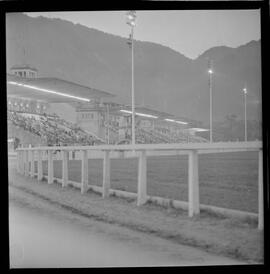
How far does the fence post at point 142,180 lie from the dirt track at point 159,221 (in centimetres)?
5

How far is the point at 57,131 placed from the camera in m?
3.18

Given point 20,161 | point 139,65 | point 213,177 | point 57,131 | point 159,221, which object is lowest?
point 159,221

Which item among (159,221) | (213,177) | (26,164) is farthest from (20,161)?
(213,177)

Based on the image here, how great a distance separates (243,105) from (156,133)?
0.58 m

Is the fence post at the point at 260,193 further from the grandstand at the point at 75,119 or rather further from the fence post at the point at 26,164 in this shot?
the fence post at the point at 26,164

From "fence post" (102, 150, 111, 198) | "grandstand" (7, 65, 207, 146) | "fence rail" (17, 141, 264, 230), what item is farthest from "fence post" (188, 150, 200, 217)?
"fence post" (102, 150, 111, 198)

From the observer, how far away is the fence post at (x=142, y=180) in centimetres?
311

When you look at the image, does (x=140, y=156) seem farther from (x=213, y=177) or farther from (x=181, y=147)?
(x=213, y=177)

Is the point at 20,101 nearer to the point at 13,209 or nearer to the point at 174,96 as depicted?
the point at 13,209

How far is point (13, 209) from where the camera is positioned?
10.1ft

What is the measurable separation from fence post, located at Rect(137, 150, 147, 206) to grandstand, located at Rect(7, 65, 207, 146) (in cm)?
11

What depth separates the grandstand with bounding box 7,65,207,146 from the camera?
312 centimetres

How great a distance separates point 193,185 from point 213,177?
14 cm

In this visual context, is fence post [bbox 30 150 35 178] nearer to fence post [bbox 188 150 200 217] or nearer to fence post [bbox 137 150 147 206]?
fence post [bbox 137 150 147 206]
